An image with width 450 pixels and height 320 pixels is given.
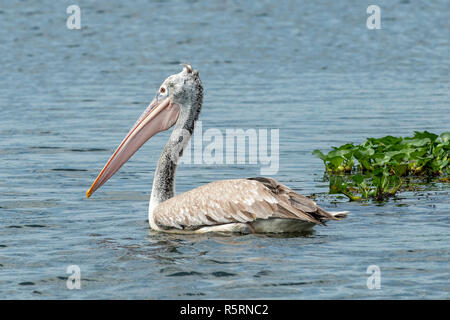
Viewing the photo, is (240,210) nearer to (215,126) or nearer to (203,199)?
(203,199)

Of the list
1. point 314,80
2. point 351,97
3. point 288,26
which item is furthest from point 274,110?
point 288,26

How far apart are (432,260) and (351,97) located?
1151 centimetres

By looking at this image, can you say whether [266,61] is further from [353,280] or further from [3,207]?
[353,280]

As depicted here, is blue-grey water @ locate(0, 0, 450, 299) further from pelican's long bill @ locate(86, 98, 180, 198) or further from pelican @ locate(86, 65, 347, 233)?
pelican's long bill @ locate(86, 98, 180, 198)

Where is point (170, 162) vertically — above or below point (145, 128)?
below

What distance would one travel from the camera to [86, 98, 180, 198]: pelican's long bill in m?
9.68

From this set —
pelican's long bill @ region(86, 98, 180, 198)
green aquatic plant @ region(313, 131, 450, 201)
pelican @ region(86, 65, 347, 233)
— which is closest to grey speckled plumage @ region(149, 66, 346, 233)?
pelican @ region(86, 65, 347, 233)

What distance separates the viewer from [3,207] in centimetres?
1024

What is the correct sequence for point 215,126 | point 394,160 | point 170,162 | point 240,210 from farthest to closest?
point 215,126 < point 394,160 < point 170,162 < point 240,210

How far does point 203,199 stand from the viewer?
869cm

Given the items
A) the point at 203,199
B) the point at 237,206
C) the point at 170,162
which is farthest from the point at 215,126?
the point at 237,206

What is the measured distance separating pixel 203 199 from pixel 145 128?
4.65 feet

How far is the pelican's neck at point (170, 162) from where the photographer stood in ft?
30.7

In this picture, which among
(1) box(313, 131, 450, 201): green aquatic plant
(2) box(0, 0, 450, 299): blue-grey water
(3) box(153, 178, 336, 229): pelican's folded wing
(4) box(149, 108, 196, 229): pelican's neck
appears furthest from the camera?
(1) box(313, 131, 450, 201): green aquatic plant
